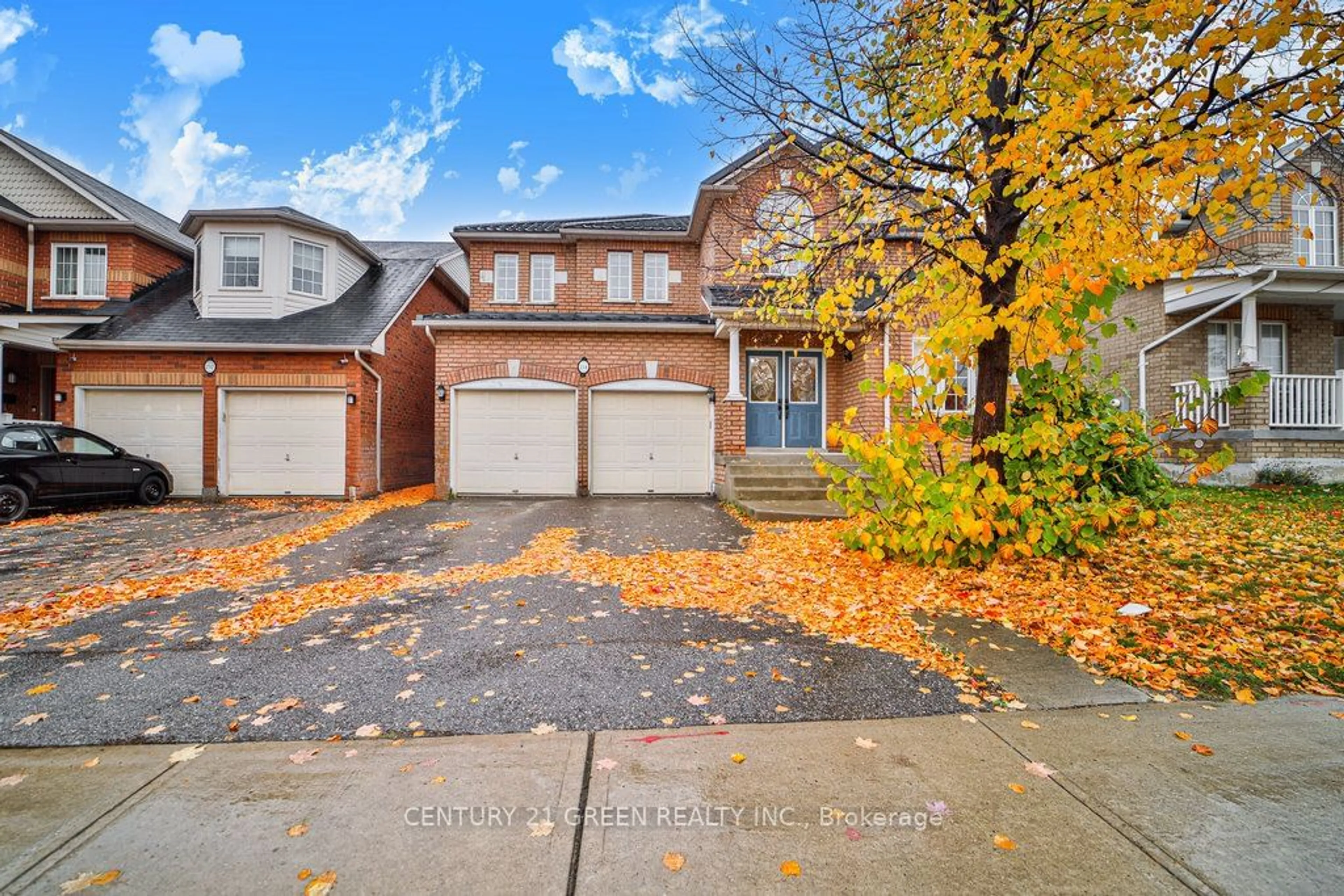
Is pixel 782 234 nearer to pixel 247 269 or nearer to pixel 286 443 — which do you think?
pixel 286 443

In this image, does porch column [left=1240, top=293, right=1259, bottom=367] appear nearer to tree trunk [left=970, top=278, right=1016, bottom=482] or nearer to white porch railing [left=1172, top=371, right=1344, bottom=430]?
white porch railing [left=1172, top=371, right=1344, bottom=430]

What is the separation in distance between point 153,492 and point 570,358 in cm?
870

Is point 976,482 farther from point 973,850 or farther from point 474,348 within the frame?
point 474,348

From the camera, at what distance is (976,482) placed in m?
4.89

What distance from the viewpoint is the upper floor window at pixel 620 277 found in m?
14.0

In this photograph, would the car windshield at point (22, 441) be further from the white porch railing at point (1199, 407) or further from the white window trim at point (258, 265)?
the white porch railing at point (1199, 407)

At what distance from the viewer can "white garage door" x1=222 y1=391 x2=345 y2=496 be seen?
40.0 ft

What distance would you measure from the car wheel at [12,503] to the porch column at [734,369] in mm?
12129

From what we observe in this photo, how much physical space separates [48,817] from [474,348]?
1083cm

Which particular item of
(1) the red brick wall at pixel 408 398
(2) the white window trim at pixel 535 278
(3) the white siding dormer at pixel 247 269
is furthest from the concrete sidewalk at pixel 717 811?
(3) the white siding dormer at pixel 247 269

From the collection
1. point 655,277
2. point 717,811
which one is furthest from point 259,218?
point 717,811

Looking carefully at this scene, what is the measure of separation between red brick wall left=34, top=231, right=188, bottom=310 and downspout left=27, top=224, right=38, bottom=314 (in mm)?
43

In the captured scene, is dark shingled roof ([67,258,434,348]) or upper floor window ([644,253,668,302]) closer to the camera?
dark shingled roof ([67,258,434,348])

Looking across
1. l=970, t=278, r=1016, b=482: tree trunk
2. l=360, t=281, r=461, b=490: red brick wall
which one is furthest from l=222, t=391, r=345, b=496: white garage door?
l=970, t=278, r=1016, b=482: tree trunk
